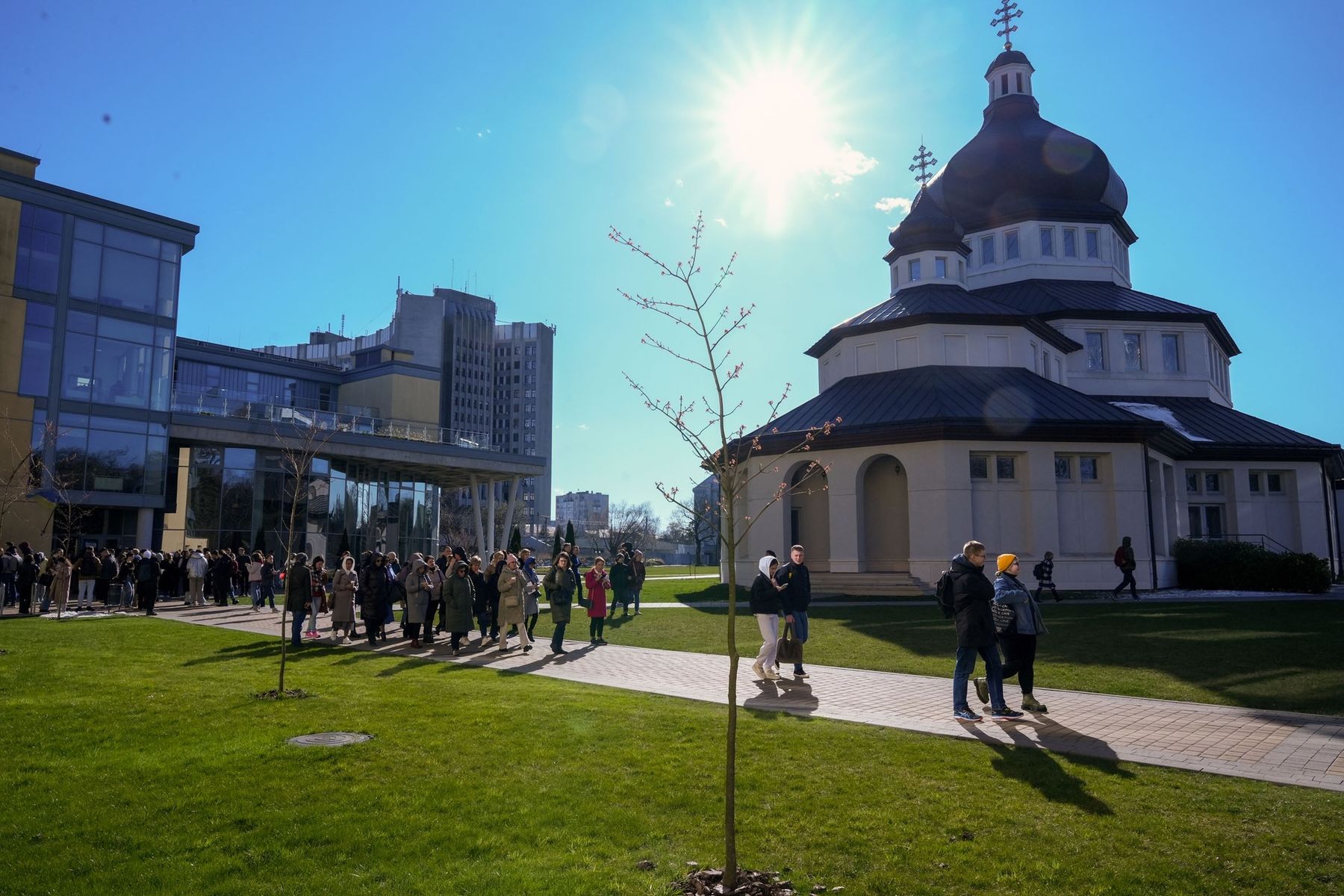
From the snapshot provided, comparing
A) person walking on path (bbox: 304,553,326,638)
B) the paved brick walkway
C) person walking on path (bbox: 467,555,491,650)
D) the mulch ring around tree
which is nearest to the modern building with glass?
person walking on path (bbox: 304,553,326,638)

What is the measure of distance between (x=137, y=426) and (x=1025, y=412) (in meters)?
33.3

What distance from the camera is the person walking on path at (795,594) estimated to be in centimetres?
1309

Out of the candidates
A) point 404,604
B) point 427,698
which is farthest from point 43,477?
point 427,698

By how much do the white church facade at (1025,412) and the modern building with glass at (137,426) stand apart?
1933cm

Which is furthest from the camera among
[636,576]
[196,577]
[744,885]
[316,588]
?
[196,577]

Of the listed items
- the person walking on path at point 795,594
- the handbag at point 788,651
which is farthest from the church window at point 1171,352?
the handbag at point 788,651

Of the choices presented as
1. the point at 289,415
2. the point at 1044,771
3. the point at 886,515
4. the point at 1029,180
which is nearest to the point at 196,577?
the point at 289,415

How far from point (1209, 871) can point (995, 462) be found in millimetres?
27098

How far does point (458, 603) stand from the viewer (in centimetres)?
1662

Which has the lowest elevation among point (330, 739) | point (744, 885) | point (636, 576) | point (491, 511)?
point (744, 885)

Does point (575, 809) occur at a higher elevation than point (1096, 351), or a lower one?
lower

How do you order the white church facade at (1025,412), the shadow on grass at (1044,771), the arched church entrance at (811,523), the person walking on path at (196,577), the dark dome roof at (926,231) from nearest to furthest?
1. the shadow on grass at (1044,771)
2. the person walking on path at (196,577)
3. the white church facade at (1025,412)
4. the arched church entrance at (811,523)
5. the dark dome roof at (926,231)

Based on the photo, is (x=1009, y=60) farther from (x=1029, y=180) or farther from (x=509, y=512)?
(x=509, y=512)

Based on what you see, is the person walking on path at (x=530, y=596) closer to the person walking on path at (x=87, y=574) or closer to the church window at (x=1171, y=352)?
the person walking on path at (x=87, y=574)
